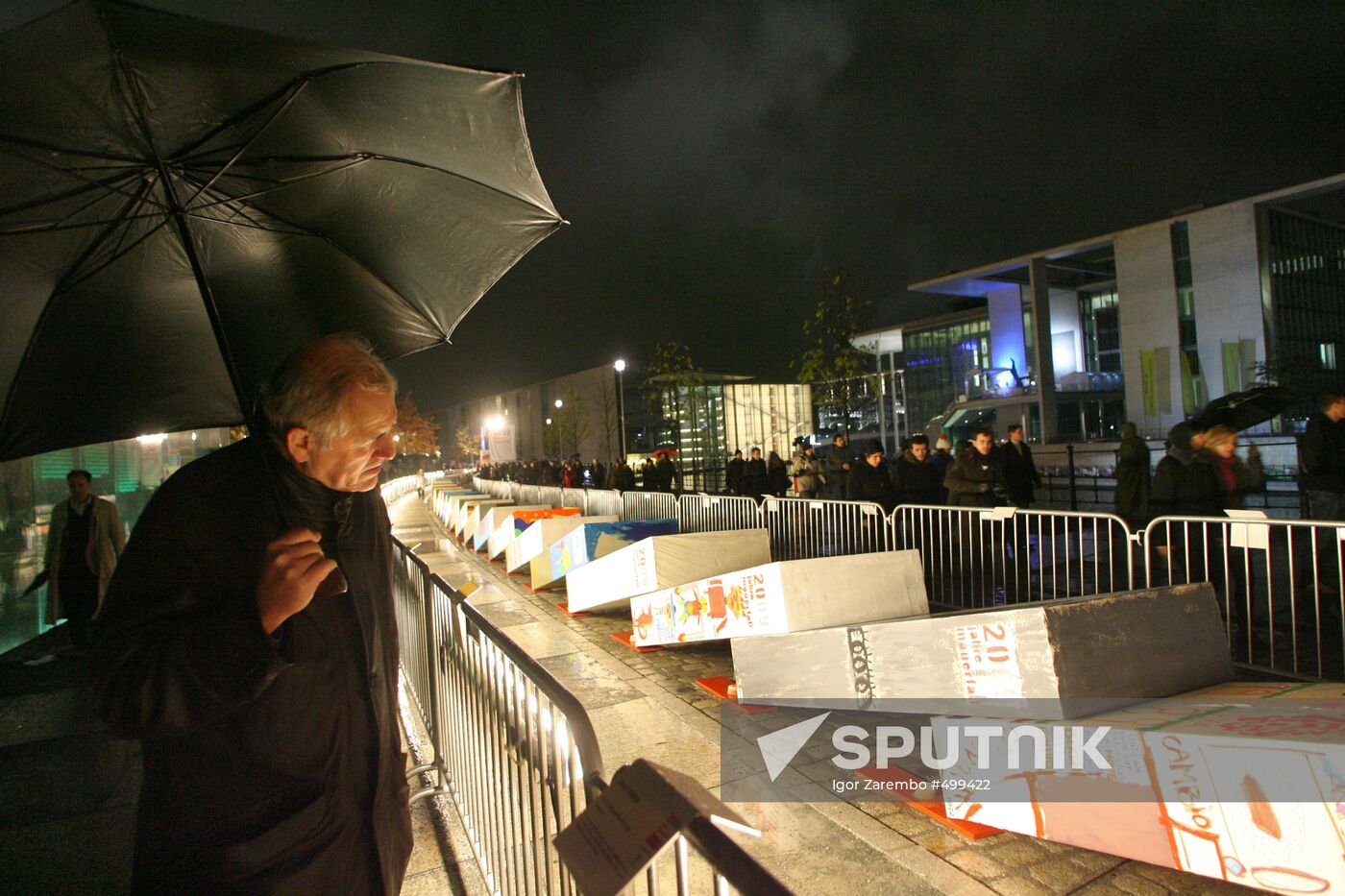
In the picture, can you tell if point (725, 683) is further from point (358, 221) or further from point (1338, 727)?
point (358, 221)

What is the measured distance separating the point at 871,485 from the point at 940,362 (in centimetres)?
7232

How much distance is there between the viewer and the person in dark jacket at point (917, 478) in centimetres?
1008

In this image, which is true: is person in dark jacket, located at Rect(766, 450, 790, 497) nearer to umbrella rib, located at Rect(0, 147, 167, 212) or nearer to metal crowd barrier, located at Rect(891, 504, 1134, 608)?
metal crowd barrier, located at Rect(891, 504, 1134, 608)

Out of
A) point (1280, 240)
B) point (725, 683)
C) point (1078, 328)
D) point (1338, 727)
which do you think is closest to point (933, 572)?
point (725, 683)

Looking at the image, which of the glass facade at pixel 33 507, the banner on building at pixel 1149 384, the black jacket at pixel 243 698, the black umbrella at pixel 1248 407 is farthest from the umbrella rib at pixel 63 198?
the banner on building at pixel 1149 384

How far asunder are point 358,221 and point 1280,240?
2522 inches

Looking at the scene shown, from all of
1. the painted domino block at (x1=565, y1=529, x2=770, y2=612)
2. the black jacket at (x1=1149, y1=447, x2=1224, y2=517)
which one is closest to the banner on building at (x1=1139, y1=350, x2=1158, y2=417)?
the black jacket at (x1=1149, y1=447, x2=1224, y2=517)

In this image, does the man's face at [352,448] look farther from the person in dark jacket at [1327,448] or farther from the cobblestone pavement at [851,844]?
the person in dark jacket at [1327,448]

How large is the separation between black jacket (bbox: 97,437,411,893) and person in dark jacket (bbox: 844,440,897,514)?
882 centimetres

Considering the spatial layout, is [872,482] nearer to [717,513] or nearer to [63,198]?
[717,513]

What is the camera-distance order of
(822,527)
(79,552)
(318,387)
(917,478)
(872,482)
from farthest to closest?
(917,478)
(872,482)
(822,527)
(79,552)
(318,387)

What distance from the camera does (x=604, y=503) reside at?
15.0 m

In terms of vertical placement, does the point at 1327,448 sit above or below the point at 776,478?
above

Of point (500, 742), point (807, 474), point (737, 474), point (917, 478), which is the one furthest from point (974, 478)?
point (737, 474)
